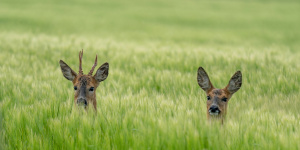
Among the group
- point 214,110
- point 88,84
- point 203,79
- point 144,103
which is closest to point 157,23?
point 144,103

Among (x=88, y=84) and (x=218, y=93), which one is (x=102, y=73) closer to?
(x=88, y=84)

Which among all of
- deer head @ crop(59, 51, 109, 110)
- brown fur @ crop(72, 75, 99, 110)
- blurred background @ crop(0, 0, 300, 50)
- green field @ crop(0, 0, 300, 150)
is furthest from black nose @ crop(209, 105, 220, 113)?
blurred background @ crop(0, 0, 300, 50)

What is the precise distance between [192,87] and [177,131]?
2.79 metres

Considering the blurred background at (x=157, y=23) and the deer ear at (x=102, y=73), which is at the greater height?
the blurred background at (x=157, y=23)

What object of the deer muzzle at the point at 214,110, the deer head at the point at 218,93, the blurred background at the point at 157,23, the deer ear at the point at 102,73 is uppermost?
the blurred background at the point at 157,23

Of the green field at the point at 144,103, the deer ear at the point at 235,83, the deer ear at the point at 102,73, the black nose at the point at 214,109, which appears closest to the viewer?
the green field at the point at 144,103

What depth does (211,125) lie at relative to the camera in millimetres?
4277

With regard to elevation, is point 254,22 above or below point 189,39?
above

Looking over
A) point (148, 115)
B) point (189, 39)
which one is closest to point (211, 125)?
point (148, 115)

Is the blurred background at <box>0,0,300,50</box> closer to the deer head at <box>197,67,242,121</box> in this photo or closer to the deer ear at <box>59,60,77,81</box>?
the deer ear at <box>59,60,77,81</box>

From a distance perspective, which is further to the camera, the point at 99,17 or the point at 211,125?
the point at 99,17

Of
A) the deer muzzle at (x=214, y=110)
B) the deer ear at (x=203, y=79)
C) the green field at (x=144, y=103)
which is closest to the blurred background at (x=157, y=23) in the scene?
the green field at (x=144, y=103)

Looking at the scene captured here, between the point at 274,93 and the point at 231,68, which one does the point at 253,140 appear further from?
the point at 231,68

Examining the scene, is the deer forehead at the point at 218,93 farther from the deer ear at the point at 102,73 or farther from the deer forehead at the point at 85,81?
the deer forehead at the point at 85,81
